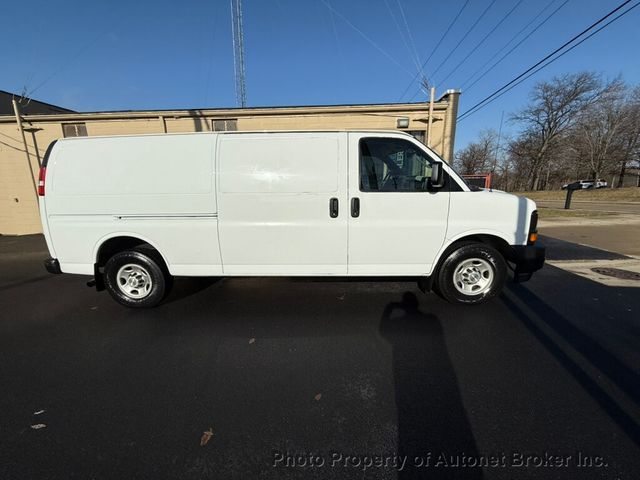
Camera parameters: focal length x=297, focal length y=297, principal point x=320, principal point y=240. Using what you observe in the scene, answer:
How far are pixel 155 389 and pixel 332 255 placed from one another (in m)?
2.33

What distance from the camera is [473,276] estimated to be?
402 centimetres

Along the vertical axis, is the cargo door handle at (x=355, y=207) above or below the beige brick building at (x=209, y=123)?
below

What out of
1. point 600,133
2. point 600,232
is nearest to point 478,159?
point 600,133

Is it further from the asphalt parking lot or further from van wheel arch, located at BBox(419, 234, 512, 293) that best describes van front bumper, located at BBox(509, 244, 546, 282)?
the asphalt parking lot

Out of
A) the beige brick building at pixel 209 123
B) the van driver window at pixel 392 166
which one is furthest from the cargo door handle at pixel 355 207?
the beige brick building at pixel 209 123

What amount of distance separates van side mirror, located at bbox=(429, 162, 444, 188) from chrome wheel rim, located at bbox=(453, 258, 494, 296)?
113 cm


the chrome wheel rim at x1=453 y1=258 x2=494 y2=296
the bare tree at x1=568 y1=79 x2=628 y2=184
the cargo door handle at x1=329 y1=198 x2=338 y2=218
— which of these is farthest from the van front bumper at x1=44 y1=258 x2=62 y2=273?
the bare tree at x1=568 y1=79 x2=628 y2=184

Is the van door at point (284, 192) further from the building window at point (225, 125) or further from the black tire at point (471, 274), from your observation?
the building window at point (225, 125)

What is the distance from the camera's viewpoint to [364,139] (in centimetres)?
379

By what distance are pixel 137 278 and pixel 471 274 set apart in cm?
458

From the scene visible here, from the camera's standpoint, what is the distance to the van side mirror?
355 cm

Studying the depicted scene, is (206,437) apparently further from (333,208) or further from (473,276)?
(473,276)

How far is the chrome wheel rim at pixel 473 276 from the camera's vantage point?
156 inches

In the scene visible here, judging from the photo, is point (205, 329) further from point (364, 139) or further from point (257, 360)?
point (364, 139)
